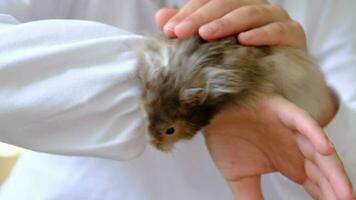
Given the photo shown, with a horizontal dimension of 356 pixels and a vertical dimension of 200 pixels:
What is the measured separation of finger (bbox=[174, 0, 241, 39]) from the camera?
23.5 inches

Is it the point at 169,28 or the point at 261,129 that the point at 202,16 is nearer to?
the point at 169,28

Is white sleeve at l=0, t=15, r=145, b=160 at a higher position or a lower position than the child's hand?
lower

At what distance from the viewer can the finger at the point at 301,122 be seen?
1.73 ft

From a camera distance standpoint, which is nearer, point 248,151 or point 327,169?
point 327,169

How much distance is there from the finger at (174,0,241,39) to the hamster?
0.01 meters

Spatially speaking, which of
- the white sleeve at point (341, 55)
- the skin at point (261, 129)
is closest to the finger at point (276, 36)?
the skin at point (261, 129)

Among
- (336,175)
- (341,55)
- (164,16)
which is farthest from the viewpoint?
(341,55)

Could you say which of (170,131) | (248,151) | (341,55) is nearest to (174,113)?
(170,131)

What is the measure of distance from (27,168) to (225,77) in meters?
0.41

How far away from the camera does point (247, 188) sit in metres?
0.67

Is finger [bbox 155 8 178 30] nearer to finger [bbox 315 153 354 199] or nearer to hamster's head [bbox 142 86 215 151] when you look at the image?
hamster's head [bbox 142 86 215 151]

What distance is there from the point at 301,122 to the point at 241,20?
0.13 meters

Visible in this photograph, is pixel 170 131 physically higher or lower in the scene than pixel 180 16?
lower

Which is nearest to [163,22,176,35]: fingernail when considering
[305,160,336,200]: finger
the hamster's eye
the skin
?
the skin
